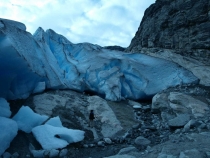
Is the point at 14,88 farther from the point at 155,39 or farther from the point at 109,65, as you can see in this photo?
the point at 155,39

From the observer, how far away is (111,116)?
22.2ft

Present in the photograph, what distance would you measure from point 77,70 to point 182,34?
699 cm

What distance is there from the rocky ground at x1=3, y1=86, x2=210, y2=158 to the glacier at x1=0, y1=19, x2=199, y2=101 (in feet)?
1.97

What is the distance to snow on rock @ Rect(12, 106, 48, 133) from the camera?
5086mm

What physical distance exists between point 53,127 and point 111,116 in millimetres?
2296

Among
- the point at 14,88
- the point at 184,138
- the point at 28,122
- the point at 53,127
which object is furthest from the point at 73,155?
the point at 14,88

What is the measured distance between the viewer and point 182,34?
12.7 metres

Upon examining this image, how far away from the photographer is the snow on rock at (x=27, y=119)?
5.09 m

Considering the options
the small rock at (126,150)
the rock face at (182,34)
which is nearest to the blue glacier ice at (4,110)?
the small rock at (126,150)

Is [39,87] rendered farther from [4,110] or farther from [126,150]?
[126,150]

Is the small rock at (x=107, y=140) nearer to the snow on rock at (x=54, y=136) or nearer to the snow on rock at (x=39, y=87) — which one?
the snow on rock at (x=54, y=136)

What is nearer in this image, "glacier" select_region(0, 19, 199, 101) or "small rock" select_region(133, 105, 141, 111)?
Result: "glacier" select_region(0, 19, 199, 101)

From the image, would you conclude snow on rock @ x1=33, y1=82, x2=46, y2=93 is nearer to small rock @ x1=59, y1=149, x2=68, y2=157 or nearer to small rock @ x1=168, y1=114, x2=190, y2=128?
small rock @ x1=59, y1=149, x2=68, y2=157

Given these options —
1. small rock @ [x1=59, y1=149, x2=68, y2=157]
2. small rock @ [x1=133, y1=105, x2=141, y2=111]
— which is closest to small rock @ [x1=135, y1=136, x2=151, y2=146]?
small rock @ [x1=59, y1=149, x2=68, y2=157]
